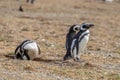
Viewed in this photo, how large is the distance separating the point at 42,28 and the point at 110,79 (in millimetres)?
10044

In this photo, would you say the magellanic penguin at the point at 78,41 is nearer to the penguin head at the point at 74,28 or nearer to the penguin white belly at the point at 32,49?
the penguin head at the point at 74,28

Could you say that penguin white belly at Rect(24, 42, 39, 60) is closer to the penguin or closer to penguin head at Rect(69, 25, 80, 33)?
the penguin

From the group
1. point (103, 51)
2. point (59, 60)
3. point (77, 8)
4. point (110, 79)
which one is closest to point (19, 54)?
point (59, 60)

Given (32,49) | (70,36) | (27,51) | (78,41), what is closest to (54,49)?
(70,36)

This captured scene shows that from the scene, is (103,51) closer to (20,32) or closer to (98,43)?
(98,43)

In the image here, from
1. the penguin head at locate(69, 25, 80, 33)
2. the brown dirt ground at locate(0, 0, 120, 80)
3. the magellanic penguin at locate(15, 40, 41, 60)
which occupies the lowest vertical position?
the brown dirt ground at locate(0, 0, 120, 80)

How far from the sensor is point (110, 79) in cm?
989

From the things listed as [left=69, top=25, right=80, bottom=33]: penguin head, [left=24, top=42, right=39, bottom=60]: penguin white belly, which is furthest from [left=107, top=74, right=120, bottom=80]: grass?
[left=24, top=42, right=39, bottom=60]: penguin white belly

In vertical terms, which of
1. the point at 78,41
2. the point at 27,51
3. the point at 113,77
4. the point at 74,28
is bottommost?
the point at 113,77

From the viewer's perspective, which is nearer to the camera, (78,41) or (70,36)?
(78,41)

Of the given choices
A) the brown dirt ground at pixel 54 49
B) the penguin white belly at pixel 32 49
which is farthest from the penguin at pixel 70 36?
the penguin white belly at pixel 32 49

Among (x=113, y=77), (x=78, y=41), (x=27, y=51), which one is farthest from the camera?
(x=78, y=41)

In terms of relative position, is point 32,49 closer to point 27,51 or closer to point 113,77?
point 27,51

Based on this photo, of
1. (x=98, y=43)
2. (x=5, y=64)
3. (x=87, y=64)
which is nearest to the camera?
(x=5, y=64)
